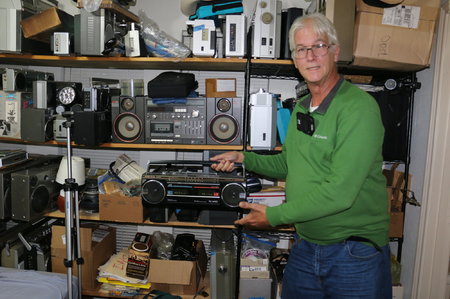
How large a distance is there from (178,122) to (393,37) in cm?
128

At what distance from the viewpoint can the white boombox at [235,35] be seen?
2.00 meters

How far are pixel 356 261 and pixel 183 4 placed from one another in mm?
1773

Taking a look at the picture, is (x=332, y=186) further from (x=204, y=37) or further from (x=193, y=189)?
(x=204, y=37)

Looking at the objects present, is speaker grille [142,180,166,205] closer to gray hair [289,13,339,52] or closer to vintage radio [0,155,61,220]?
vintage radio [0,155,61,220]

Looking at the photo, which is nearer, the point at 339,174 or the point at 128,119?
the point at 339,174

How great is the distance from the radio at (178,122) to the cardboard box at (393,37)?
0.95m

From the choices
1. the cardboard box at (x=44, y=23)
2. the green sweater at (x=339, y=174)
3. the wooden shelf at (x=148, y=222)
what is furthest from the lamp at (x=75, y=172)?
the green sweater at (x=339, y=174)

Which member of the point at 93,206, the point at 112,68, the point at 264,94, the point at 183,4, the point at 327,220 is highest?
the point at 183,4

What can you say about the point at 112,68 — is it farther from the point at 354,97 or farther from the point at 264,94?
the point at 354,97

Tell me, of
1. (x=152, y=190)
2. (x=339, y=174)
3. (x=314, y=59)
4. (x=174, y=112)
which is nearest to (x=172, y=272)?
(x=152, y=190)

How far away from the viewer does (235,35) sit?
200 centimetres

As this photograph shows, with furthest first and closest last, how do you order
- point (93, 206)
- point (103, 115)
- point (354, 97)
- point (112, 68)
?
point (112, 68)
point (93, 206)
point (103, 115)
point (354, 97)

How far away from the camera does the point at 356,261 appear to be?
1.27m

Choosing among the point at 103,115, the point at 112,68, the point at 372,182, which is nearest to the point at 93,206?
the point at 103,115
